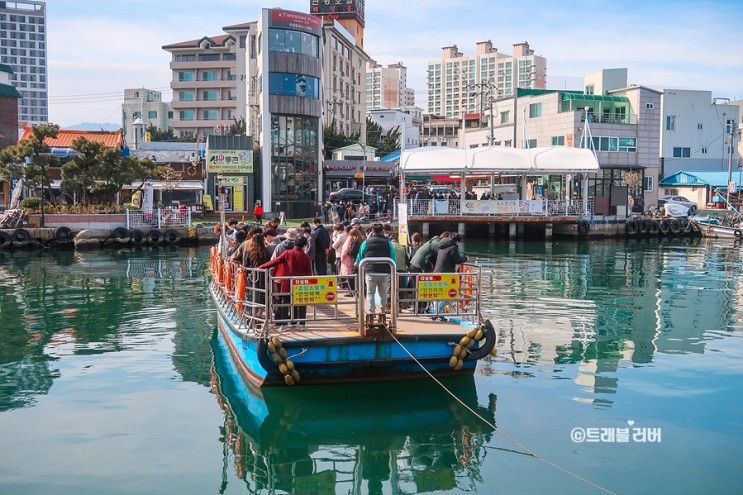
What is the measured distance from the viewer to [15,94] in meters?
67.8

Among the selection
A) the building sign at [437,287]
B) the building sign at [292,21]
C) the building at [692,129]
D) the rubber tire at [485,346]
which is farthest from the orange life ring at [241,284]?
the building at [692,129]

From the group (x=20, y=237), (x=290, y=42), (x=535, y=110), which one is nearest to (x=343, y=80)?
(x=535, y=110)

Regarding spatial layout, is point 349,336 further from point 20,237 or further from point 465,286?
point 20,237

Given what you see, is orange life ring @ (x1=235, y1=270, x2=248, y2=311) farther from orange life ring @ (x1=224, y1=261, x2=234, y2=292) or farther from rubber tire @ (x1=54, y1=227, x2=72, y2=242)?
rubber tire @ (x1=54, y1=227, x2=72, y2=242)

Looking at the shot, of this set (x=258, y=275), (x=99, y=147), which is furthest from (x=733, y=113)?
(x=258, y=275)

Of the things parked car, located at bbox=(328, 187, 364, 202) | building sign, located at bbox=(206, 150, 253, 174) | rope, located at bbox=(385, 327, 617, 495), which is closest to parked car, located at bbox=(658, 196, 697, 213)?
parked car, located at bbox=(328, 187, 364, 202)

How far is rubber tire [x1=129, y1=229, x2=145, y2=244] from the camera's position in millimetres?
43156

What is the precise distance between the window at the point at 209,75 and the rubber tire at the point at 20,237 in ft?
192

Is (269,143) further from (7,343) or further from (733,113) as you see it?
(733,113)

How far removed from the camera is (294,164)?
56.2 meters

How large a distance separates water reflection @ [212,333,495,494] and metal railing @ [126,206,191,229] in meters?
31.8

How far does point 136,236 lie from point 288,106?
52.4ft

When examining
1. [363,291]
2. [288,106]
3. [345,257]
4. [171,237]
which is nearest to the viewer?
[363,291]

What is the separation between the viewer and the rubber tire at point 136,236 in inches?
1699
